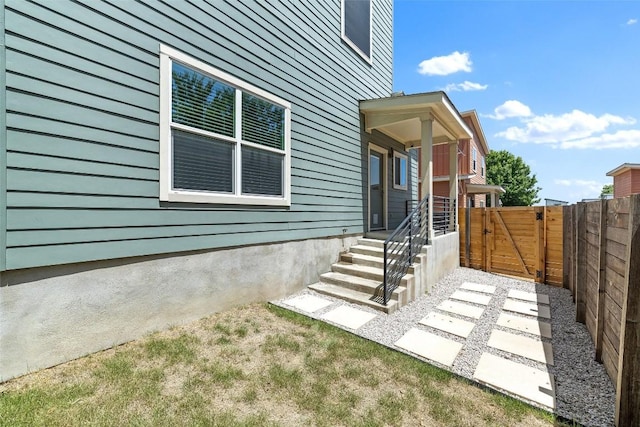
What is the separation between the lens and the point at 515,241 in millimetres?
7211

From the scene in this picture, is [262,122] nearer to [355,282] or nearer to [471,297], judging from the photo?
[355,282]

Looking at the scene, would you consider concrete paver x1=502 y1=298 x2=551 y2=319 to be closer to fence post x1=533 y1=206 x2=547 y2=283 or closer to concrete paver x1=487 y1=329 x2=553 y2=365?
concrete paver x1=487 y1=329 x2=553 y2=365

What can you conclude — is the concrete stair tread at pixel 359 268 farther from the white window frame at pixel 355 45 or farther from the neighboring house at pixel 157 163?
the white window frame at pixel 355 45

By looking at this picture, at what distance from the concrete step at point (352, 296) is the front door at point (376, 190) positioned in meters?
2.50

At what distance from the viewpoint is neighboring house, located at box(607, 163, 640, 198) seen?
50.1 ft

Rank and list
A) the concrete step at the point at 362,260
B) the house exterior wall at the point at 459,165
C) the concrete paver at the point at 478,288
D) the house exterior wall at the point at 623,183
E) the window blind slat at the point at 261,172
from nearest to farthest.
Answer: the window blind slat at the point at 261,172
the concrete step at the point at 362,260
the concrete paver at the point at 478,288
the house exterior wall at the point at 459,165
the house exterior wall at the point at 623,183

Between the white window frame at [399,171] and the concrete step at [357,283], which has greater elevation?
the white window frame at [399,171]

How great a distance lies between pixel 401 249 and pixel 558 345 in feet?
7.81

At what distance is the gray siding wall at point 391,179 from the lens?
6875mm

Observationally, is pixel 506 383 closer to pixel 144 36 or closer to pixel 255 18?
pixel 144 36

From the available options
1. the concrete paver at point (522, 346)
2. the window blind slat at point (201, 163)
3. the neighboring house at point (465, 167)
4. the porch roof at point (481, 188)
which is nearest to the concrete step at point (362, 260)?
the concrete paver at point (522, 346)

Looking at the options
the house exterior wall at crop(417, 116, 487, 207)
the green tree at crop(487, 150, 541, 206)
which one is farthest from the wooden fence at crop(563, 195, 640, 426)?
the green tree at crop(487, 150, 541, 206)

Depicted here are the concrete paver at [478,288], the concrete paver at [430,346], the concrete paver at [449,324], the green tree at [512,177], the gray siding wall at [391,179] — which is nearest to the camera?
the concrete paver at [430,346]

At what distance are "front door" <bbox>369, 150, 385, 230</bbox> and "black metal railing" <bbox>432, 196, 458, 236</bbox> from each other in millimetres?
1368
